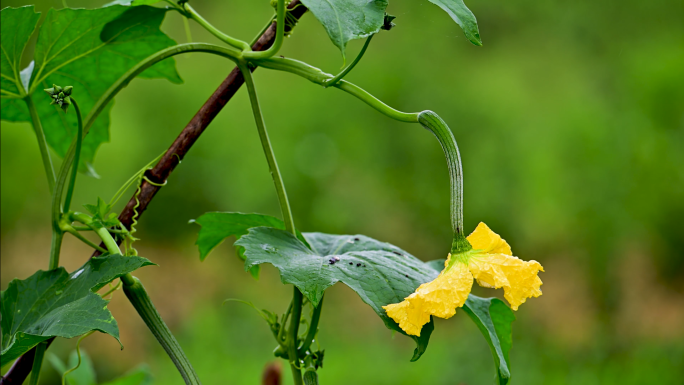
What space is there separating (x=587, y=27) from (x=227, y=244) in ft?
6.22

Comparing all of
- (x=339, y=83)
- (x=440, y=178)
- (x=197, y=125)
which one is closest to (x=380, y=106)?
(x=339, y=83)

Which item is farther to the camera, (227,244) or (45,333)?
(227,244)

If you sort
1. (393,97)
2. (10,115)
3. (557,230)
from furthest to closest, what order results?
(393,97)
(557,230)
(10,115)

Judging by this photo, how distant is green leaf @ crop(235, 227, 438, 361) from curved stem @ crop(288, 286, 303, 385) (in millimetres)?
35

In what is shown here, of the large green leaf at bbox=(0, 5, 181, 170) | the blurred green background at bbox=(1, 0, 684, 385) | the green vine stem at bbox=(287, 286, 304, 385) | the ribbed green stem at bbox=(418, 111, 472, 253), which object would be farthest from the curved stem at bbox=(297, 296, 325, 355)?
the blurred green background at bbox=(1, 0, 684, 385)

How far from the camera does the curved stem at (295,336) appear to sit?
0.32m

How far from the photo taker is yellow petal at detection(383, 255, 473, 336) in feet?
0.73

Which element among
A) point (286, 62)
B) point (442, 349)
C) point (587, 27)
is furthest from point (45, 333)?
point (587, 27)

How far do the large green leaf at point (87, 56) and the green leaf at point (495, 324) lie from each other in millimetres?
277

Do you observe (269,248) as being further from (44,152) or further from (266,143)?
(44,152)

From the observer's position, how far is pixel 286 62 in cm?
29

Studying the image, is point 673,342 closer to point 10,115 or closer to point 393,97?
point 393,97

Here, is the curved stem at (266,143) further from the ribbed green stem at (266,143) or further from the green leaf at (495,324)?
the green leaf at (495,324)

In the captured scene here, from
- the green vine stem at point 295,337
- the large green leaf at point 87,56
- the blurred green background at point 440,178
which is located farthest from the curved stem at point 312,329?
the blurred green background at point 440,178
